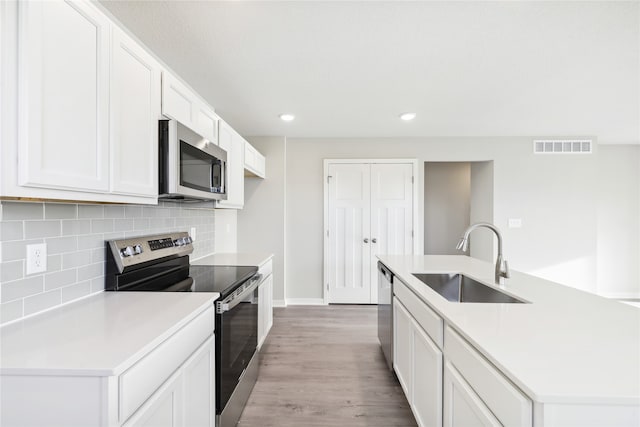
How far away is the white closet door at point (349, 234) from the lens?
4297 mm

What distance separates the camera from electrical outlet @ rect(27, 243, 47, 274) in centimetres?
117

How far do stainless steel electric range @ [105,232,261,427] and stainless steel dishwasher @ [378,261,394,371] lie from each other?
103cm

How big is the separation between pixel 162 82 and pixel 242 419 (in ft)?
6.74

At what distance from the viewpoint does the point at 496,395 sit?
861 millimetres

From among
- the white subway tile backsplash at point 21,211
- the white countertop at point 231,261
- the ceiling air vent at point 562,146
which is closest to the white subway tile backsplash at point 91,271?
the white subway tile backsplash at point 21,211

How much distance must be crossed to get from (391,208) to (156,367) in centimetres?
373

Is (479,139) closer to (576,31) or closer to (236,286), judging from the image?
(576,31)

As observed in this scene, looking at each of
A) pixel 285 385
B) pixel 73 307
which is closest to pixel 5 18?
pixel 73 307

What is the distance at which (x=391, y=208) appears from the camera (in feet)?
14.1

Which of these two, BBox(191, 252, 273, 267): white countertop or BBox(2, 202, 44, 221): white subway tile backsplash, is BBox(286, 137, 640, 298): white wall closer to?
BBox(191, 252, 273, 267): white countertop

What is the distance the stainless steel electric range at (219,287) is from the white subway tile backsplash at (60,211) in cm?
25

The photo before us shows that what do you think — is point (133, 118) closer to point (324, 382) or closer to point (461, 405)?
point (461, 405)

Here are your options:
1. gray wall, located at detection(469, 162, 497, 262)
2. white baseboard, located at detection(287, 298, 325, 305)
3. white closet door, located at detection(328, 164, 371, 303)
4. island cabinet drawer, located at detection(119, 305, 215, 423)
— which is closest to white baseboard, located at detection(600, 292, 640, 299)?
gray wall, located at detection(469, 162, 497, 262)

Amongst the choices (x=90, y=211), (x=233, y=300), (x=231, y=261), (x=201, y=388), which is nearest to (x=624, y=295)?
(x=231, y=261)
